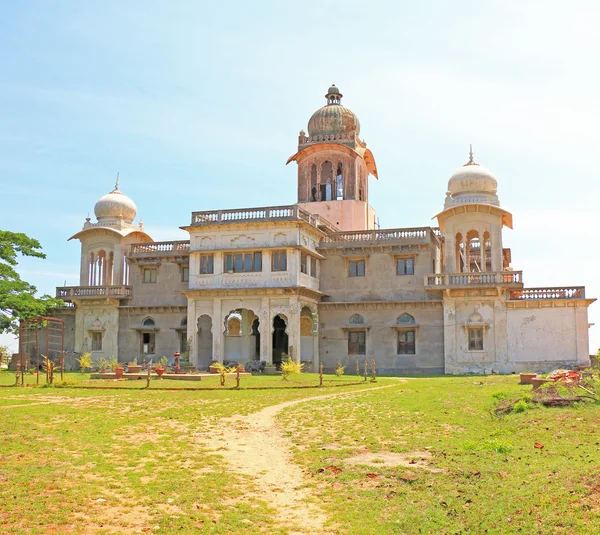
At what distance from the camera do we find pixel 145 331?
44375mm

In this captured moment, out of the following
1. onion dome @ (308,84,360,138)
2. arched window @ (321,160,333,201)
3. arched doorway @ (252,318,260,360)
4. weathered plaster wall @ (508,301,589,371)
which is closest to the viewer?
weathered plaster wall @ (508,301,589,371)

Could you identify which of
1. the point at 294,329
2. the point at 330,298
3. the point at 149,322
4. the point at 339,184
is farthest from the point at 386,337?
the point at 149,322

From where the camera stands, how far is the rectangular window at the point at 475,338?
3854 centimetres

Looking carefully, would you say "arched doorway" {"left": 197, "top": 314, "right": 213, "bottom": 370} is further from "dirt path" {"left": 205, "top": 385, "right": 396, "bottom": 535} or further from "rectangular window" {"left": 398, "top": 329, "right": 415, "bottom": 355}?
"dirt path" {"left": 205, "top": 385, "right": 396, "bottom": 535}

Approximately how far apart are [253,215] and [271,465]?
96.3 ft

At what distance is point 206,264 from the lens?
40.7m

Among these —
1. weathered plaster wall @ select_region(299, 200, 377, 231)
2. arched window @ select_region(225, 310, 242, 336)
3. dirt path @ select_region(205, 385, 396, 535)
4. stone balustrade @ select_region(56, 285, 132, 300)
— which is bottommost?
dirt path @ select_region(205, 385, 396, 535)

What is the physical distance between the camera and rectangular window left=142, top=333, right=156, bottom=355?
1738 inches

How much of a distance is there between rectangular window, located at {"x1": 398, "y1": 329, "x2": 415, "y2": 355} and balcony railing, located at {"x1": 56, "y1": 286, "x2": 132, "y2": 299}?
57.4 ft

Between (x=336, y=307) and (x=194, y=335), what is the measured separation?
8.50 meters

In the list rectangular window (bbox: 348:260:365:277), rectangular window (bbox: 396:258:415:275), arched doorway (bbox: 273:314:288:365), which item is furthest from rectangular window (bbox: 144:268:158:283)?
rectangular window (bbox: 396:258:415:275)

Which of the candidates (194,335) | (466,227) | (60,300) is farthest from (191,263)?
(466,227)

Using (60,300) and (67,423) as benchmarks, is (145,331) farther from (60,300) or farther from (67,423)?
(67,423)

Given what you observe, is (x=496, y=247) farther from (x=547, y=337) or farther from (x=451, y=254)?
(x=547, y=337)
